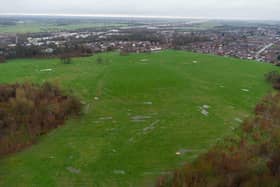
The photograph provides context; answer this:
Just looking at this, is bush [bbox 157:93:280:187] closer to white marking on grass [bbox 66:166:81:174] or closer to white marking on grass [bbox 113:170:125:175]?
white marking on grass [bbox 113:170:125:175]

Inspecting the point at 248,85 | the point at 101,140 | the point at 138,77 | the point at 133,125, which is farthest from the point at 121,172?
the point at 248,85

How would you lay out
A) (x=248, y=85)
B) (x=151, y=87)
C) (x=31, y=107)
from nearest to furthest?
(x=31, y=107) → (x=151, y=87) → (x=248, y=85)

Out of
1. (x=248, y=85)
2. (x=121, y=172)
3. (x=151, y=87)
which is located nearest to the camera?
(x=121, y=172)

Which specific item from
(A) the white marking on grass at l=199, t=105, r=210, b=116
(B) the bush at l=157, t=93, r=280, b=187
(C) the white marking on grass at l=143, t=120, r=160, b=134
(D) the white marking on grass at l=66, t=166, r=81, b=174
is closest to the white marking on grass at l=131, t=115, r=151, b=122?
(C) the white marking on grass at l=143, t=120, r=160, b=134

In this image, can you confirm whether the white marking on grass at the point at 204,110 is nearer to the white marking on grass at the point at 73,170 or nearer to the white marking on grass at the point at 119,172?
the white marking on grass at the point at 119,172

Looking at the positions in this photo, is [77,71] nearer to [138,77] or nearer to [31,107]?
[138,77]

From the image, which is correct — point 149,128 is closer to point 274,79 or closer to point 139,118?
point 139,118
